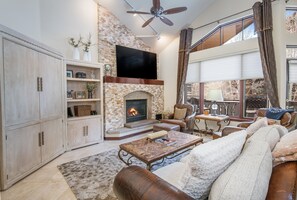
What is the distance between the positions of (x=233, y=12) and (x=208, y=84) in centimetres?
200

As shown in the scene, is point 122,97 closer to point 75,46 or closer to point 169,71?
point 75,46

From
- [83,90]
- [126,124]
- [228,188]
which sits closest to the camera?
[228,188]

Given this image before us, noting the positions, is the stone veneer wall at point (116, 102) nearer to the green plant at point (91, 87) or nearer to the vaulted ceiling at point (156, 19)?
the green plant at point (91, 87)

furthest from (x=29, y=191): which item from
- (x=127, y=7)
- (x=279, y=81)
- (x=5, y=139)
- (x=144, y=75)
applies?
(x=279, y=81)

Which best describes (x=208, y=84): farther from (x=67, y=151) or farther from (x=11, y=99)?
(x=11, y=99)

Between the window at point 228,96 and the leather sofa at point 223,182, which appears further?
the window at point 228,96

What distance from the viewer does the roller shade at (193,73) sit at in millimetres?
5164

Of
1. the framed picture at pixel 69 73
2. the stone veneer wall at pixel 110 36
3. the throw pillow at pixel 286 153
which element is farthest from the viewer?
the stone veneer wall at pixel 110 36

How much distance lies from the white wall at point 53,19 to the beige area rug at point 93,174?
262cm

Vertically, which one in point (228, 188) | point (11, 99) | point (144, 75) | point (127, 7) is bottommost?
point (228, 188)

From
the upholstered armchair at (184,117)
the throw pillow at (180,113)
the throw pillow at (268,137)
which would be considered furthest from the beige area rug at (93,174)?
the throw pillow at (180,113)

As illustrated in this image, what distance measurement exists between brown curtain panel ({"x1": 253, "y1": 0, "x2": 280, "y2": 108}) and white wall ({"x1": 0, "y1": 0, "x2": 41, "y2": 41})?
4927 millimetres

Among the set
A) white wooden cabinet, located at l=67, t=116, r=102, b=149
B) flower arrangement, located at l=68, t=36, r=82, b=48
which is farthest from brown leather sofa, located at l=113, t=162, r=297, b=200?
flower arrangement, located at l=68, t=36, r=82, b=48

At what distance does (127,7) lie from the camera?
452cm
